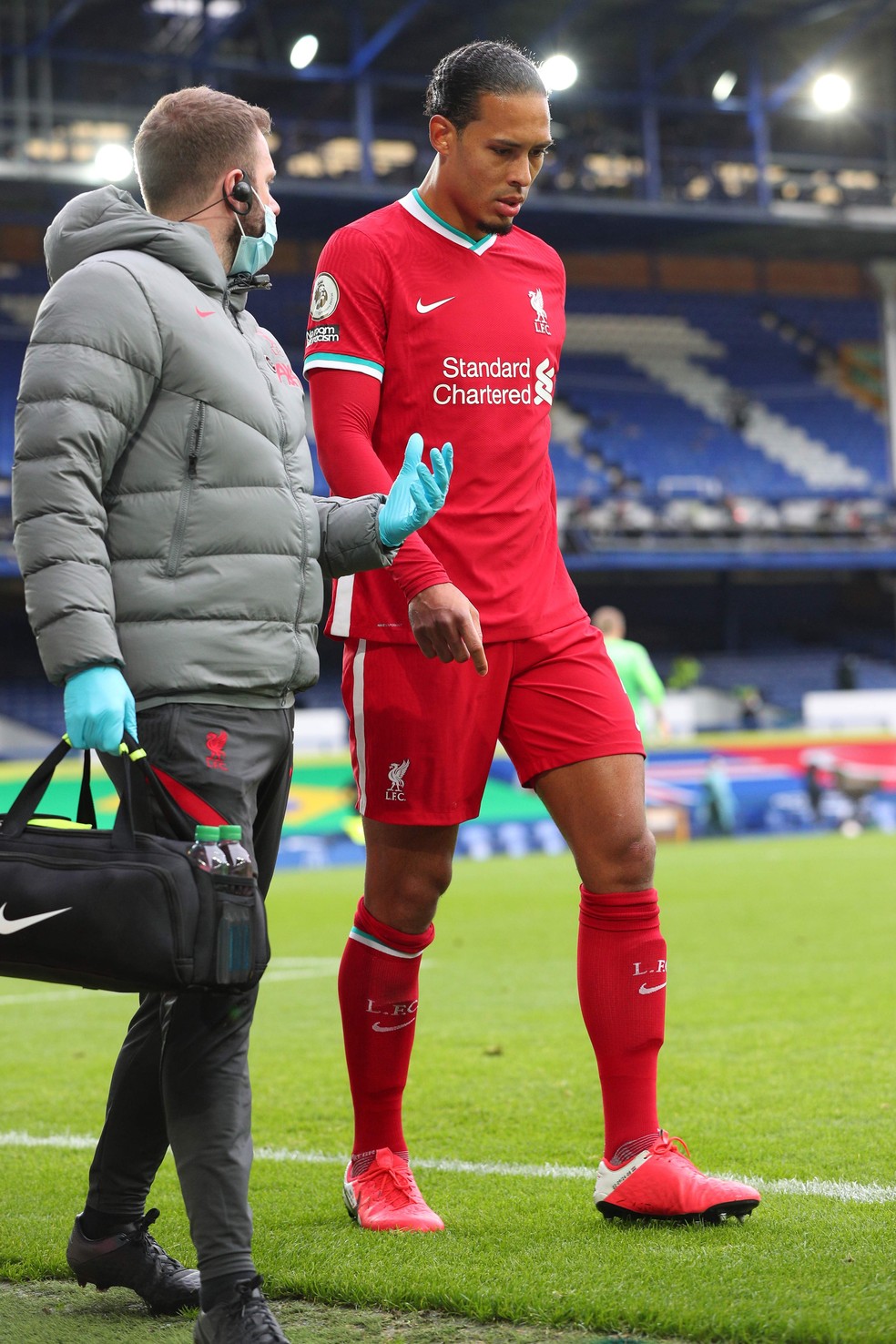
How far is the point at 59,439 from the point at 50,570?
20 cm

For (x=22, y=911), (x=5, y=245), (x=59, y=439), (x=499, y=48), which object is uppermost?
(x=5, y=245)

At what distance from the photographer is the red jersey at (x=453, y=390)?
3.53 meters

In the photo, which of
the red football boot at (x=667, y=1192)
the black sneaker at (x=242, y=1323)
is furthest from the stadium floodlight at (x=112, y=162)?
the black sneaker at (x=242, y=1323)

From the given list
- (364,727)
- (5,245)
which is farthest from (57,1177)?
(5,245)

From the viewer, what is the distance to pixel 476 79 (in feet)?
11.5

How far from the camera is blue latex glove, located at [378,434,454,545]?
9.38 feet

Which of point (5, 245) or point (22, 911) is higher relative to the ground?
point (5, 245)

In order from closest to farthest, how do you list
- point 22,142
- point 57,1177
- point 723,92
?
point 57,1177 → point 22,142 → point 723,92

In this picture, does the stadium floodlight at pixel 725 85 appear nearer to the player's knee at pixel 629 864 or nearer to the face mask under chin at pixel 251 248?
the player's knee at pixel 629 864

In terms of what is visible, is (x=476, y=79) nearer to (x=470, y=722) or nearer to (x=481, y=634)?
(x=481, y=634)

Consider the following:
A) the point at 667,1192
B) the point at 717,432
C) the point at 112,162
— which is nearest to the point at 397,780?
the point at 667,1192

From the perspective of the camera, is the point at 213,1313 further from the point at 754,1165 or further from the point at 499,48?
the point at 499,48

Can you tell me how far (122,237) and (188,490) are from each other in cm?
44

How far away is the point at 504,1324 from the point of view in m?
2.63
